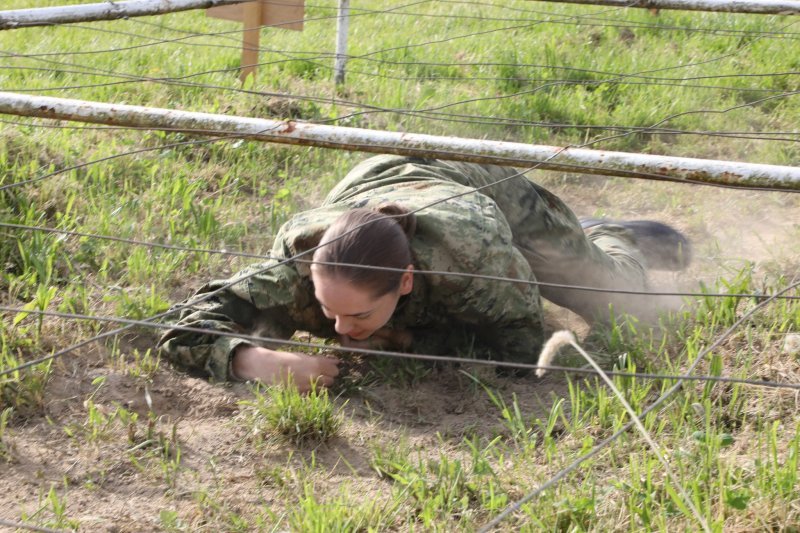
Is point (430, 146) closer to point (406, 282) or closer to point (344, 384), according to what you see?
point (406, 282)

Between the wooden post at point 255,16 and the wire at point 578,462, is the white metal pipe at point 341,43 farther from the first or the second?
the wire at point 578,462

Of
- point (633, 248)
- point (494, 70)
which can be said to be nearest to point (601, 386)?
point (633, 248)

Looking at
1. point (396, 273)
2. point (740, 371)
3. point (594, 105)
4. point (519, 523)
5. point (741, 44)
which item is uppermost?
point (741, 44)

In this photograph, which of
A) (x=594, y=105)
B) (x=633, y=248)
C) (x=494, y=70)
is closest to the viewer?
(x=633, y=248)

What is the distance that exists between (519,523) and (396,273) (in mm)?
749

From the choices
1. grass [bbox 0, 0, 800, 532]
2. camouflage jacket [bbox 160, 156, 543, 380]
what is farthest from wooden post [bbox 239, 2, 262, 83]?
camouflage jacket [bbox 160, 156, 543, 380]

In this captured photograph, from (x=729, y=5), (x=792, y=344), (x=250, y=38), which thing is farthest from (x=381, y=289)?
(x=250, y=38)

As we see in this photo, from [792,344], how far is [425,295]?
1080mm

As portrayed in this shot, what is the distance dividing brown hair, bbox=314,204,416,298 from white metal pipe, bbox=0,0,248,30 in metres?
1.04

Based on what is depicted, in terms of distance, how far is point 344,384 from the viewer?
9.39ft

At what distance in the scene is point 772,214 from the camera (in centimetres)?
421

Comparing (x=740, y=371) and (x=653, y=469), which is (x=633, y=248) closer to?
(x=740, y=371)

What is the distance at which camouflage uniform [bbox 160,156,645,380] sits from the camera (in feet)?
9.11

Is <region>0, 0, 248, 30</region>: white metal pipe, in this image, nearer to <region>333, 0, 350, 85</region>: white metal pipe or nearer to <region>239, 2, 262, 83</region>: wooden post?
<region>239, 2, 262, 83</region>: wooden post
